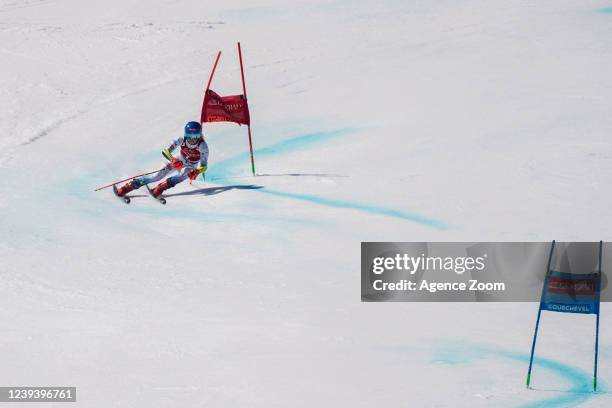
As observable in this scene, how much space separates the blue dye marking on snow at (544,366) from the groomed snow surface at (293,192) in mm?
28

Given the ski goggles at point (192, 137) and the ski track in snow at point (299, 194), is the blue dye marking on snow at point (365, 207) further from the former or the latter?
the ski goggles at point (192, 137)

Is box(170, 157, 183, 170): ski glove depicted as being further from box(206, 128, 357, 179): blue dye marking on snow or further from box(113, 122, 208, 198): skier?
box(206, 128, 357, 179): blue dye marking on snow

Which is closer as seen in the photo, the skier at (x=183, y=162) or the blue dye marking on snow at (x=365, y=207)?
the blue dye marking on snow at (x=365, y=207)

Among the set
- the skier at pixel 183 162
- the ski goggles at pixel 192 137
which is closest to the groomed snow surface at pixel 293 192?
the skier at pixel 183 162

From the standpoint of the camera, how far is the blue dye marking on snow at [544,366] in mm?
7805

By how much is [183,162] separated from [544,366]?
6.94 m

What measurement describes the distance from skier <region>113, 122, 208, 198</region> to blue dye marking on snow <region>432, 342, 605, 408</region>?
5.96 m

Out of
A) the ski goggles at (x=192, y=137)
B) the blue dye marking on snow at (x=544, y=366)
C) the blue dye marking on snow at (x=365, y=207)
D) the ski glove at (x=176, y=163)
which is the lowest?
the blue dye marking on snow at (x=544, y=366)

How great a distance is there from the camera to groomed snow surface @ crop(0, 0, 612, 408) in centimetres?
838

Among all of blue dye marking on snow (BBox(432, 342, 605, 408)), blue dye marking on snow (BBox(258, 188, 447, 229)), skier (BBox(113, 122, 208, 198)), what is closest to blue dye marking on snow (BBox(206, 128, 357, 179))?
skier (BBox(113, 122, 208, 198))

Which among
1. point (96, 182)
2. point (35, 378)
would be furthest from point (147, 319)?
point (96, 182)

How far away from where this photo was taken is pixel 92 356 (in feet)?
27.6

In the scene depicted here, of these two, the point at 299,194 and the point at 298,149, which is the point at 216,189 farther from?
the point at 298,149

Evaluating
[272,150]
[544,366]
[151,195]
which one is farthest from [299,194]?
[544,366]
